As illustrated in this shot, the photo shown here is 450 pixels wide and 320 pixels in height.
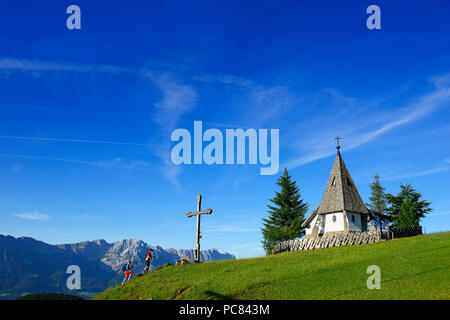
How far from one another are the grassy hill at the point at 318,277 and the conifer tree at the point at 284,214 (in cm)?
2761

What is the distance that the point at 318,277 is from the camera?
69.4 ft

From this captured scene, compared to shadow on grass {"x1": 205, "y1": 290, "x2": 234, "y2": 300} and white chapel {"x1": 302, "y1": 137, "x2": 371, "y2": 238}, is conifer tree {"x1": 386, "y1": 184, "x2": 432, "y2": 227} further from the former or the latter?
shadow on grass {"x1": 205, "y1": 290, "x2": 234, "y2": 300}

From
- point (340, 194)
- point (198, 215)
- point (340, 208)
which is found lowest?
point (198, 215)

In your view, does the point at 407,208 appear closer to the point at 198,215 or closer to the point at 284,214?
the point at 284,214

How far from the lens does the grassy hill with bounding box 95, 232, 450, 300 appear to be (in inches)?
703

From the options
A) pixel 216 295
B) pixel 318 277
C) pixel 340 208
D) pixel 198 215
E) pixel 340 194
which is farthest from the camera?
pixel 340 194

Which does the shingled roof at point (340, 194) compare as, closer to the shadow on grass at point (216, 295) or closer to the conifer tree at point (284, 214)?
the conifer tree at point (284, 214)

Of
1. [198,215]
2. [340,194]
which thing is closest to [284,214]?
[340,194]

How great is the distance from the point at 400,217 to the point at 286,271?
3716 centimetres

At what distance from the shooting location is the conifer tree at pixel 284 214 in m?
58.2

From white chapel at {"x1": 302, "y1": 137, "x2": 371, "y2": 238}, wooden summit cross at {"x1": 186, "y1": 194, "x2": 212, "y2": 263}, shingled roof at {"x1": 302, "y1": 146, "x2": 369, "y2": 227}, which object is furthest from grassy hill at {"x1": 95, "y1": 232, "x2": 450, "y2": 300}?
shingled roof at {"x1": 302, "y1": 146, "x2": 369, "y2": 227}

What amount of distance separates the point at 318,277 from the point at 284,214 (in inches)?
1602

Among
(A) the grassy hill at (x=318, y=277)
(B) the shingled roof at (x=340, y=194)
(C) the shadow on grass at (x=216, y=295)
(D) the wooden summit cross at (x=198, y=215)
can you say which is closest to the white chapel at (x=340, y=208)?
(B) the shingled roof at (x=340, y=194)
